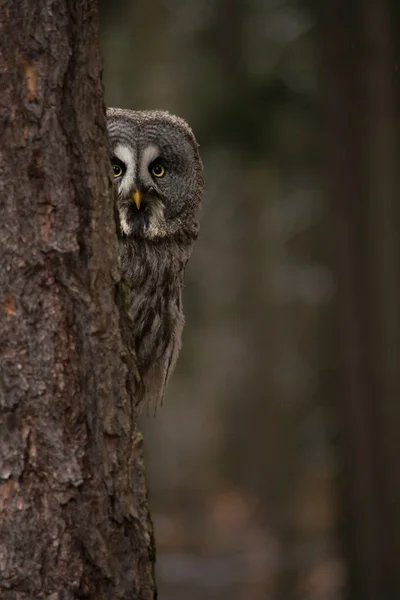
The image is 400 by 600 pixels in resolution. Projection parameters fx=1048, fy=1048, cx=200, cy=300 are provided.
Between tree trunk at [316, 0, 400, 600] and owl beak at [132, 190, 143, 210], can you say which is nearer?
owl beak at [132, 190, 143, 210]

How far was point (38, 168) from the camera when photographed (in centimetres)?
257

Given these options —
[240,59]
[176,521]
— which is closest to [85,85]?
[240,59]

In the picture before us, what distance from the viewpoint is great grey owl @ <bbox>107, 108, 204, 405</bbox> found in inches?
148

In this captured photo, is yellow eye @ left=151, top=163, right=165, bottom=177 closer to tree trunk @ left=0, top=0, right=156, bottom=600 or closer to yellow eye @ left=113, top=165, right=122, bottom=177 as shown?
yellow eye @ left=113, top=165, right=122, bottom=177

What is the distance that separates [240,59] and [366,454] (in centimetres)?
352

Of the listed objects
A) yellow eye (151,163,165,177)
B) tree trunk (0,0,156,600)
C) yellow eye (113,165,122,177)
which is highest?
yellow eye (151,163,165,177)

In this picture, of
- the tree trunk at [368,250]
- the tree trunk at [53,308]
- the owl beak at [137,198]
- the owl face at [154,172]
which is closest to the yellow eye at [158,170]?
the owl face at [154,172]

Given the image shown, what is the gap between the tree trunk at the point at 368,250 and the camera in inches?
255

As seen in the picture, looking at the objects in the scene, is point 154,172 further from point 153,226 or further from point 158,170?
point 153,226

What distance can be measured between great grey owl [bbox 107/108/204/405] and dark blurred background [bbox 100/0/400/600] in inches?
107

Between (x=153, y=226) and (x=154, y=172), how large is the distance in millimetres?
246

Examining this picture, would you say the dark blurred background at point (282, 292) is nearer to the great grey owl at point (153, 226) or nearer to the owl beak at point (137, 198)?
the great grey owl at point (153, 226)

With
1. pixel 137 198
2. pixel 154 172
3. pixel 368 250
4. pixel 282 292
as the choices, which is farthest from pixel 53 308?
pixel 282 292

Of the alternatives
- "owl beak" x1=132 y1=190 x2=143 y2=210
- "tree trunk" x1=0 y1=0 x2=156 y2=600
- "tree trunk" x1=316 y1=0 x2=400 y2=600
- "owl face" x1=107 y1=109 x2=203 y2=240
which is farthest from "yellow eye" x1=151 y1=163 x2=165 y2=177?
"tree trunk" x1=316 y1=0 x2=400 y2=600
